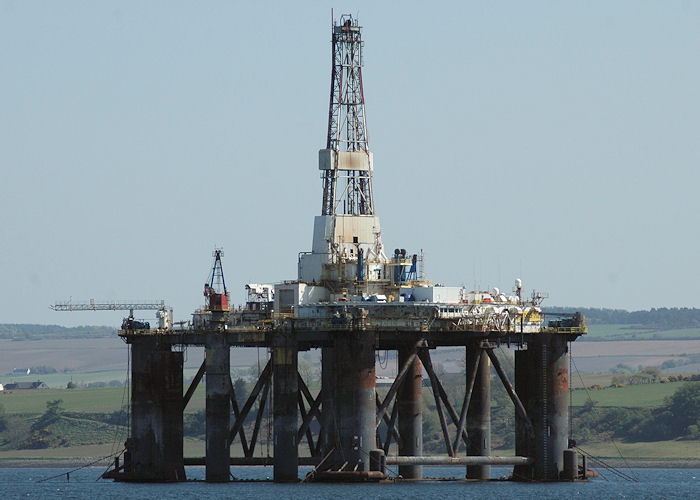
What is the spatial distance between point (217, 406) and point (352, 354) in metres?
9.78

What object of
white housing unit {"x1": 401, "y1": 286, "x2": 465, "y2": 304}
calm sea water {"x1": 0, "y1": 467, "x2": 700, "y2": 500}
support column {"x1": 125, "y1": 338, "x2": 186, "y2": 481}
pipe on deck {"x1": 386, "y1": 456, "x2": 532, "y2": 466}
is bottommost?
calm sea water {"x1": 0, "y1": 467, "x2": 700, "y2": 500}

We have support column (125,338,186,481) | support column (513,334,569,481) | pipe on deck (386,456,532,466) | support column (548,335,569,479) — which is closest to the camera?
pipe on deck (386,456,532,466)

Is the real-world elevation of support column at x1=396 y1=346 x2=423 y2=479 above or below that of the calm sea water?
above

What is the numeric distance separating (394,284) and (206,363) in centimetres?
1336

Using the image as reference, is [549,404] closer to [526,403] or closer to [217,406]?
[526,403]

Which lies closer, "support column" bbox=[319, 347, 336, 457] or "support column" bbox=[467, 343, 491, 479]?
"support column" bbox=[319, 347, 336, 457]

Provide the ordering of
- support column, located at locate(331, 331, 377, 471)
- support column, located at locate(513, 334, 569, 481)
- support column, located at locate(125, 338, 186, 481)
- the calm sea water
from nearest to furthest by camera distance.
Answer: the calm sea water
support column, located at locate(331, 331, 377, 471)
support column, located at locate(513, 334, 569, 481)
support column, located at locate(125, 338, 186, 481)

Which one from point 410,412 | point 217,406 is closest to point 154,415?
point 217,406

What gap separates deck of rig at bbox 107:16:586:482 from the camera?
427ft

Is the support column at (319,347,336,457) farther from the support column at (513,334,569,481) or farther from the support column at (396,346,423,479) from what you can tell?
the support column at (513,334,569,481)

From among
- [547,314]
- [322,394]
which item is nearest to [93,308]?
[322,394]

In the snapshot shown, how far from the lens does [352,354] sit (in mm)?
129375

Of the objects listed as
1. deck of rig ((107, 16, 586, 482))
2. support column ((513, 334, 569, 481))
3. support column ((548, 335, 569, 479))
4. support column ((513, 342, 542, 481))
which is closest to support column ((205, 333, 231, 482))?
deck of rig ((107, 16, 586, 482))

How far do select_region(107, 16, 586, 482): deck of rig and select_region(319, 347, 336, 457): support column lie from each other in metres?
0.28
